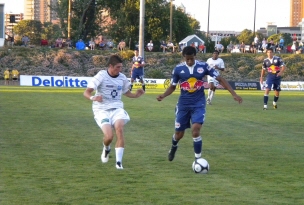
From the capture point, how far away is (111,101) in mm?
11055

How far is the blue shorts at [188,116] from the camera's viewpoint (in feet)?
35.6

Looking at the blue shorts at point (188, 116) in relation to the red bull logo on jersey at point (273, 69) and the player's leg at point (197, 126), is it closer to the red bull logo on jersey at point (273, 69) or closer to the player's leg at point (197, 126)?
the player's leg at point (197, 126)

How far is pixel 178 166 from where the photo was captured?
11.2 meters

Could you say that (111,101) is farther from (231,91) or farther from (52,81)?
(52,81)

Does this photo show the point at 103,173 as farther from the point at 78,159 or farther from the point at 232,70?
the point at 232,70

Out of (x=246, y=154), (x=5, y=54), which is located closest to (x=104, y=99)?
(x=246, y=154)

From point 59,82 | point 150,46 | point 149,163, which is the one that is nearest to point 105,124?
point 149,163

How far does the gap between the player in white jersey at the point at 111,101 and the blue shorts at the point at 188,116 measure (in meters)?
0.84

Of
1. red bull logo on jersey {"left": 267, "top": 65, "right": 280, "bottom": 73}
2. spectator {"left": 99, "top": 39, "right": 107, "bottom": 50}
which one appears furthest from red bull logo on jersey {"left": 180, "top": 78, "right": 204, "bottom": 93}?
spectator {"left": 99, "top": 39, "right": 107, "bottom": 50}

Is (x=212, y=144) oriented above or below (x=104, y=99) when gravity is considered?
below

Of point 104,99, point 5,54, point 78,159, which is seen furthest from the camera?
point 5,54

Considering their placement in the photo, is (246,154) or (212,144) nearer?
(246,154)

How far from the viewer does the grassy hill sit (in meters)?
58.0

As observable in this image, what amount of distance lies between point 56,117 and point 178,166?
9.14 metres
